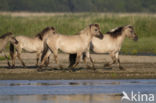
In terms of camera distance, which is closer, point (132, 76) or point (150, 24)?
point (132, 76)

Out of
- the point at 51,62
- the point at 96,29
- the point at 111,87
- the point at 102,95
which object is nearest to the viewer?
the point at 102,95

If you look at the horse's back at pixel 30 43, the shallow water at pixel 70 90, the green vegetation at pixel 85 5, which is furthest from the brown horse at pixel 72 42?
the green vegetation at pixel 85 5

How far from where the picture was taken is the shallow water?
13180 millimetres

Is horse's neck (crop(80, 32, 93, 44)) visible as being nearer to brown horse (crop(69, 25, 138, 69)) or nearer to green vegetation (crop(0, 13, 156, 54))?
brown horse (crop(69, 25, 138, 69))

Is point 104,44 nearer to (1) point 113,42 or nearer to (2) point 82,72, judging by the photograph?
(1) point 113,42

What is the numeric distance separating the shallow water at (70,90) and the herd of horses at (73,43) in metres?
2.45

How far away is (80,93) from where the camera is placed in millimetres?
14336

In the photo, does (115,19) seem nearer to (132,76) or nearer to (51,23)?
(51,23)

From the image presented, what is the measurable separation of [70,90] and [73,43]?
4627 mm

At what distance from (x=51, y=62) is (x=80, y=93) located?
8.46 metres

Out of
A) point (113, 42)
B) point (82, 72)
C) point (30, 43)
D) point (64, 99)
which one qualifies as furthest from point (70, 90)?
point (30, 43)

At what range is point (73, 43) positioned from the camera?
19344mm

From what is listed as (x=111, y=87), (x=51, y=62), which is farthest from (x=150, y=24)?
(x=111, y=87)

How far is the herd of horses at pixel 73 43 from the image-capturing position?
19.3m
